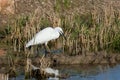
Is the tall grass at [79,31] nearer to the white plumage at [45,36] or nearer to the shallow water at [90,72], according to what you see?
the white plumage at [45,36]

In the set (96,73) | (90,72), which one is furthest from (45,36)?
(96,73)

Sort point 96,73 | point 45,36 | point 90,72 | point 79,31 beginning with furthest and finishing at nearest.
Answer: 1. point 79,31
2. point 45,36
3. point 90,72
4. point 96,73

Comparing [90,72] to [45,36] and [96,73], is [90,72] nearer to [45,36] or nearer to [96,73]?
[96,73]

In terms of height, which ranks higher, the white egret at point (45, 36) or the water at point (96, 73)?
the white egret at point (45, 36)

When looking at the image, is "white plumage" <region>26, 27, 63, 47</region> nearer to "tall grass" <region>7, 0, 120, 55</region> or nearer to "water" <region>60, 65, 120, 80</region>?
"tall grass" <region>7, 0, 120, 55</region>

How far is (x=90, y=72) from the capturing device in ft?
49.5

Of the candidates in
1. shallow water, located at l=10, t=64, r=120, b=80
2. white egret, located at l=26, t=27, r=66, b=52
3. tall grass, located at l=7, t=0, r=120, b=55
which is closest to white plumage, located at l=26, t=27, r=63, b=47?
white egret, located at l=26, t=27, r=66, b=52

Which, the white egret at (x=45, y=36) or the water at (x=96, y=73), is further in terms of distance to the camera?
the white egret at (x=45, y=36)

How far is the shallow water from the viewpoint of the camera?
1431 cm

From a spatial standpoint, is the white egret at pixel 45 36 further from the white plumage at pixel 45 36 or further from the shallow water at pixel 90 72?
the shallow water at pixel 90 72

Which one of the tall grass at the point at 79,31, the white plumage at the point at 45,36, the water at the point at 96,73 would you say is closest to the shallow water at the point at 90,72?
the water at the point at 96,73

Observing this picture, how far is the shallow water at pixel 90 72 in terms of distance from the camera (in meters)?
14.3

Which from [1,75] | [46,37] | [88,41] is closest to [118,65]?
[88,41]

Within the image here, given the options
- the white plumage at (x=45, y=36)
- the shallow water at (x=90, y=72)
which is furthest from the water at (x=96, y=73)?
the white plumage at (x=45, y=36)
